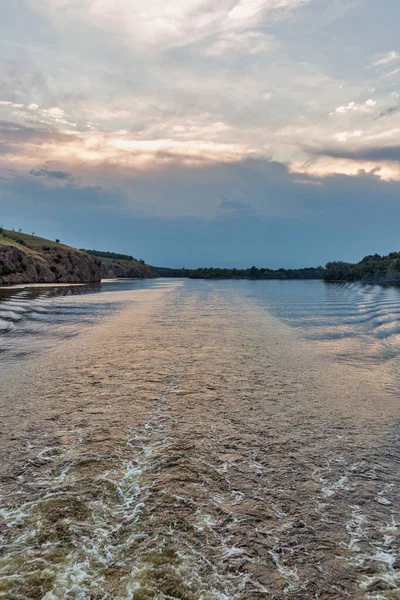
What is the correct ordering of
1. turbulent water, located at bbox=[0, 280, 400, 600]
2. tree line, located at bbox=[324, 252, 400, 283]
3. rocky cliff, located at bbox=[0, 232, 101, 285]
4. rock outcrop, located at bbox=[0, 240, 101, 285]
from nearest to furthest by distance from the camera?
turbulent water, located at bbox=[0, 280, 400, 600] → rock outcrop, located at bbox=[0, 240, 101, 285] → rocky cliff, located at bbox=[0, 232, 101, 285] → tree line, located at bbox=[324, 252, 400, 283]

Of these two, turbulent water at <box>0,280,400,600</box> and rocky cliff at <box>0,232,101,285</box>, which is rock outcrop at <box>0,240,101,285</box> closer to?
rocky cliff at <box>0,232,101,285</box>

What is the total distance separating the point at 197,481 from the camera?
9.70m

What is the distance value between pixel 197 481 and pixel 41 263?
156242 mm

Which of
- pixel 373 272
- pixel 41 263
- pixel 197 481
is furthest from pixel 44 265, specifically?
pixel 197 481

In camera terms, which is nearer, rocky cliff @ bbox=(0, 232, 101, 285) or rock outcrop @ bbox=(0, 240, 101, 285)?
rock outcrop @ bbox=(0, 240, 101, 285)

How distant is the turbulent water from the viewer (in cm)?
657

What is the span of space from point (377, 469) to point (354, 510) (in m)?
2.34

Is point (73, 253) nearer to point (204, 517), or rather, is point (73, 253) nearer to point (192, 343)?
point (192, 343)

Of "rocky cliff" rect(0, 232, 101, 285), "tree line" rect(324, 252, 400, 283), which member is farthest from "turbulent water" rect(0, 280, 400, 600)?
"tree line" rect(324, 252, 400, 283)

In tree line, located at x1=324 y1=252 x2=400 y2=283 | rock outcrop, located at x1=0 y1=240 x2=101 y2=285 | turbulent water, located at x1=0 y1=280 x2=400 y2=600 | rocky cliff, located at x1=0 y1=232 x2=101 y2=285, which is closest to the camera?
turbulent water, located at x1=0 y1=280 x2=400 y2=600

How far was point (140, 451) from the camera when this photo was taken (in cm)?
1137

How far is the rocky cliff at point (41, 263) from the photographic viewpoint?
130 m

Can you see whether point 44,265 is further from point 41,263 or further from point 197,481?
point 197,481

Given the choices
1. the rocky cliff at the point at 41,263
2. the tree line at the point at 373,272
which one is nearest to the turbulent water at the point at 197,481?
the rocky cliff at the point at 41,263
